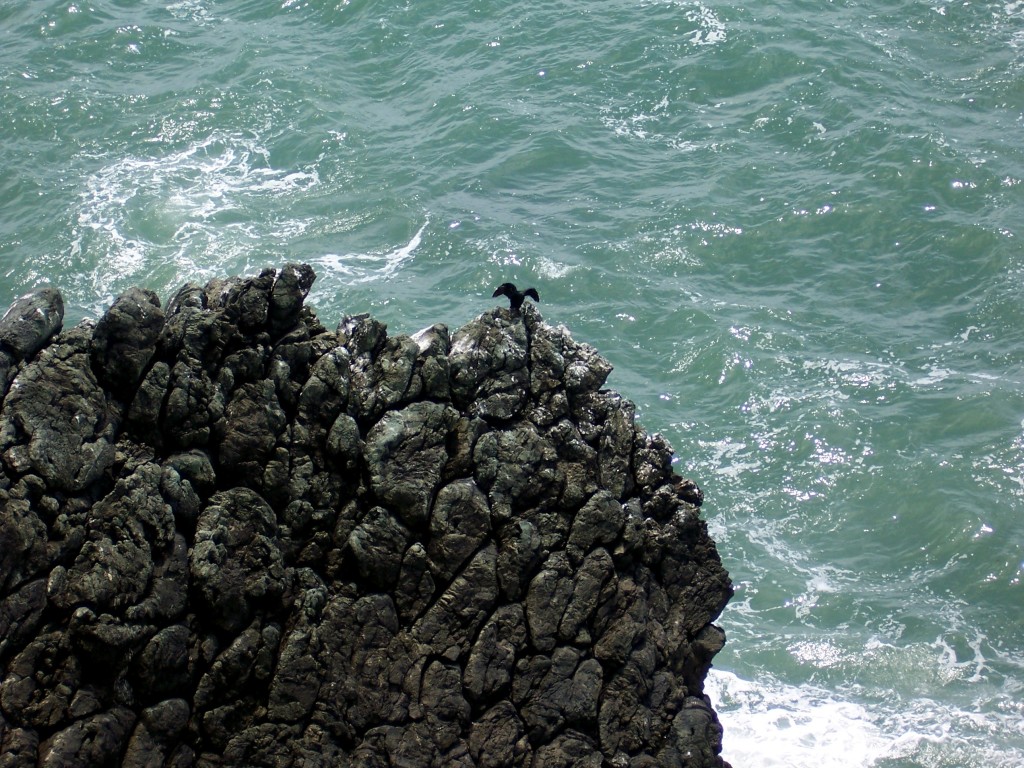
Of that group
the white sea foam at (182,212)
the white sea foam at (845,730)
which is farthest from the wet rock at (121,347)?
the white sea foam at (182,212)

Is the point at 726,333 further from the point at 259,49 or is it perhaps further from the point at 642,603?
the point at 259,49

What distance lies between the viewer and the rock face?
12.3 m

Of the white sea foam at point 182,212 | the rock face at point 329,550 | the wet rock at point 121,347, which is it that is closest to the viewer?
the rock face at point 329,550

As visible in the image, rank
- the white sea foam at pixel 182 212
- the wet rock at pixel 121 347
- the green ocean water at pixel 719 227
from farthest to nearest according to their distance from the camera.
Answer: the white sea foam at pixel 182 212 < the green ocean water at pixel 719 227 < the wet rock at pixel 121 347

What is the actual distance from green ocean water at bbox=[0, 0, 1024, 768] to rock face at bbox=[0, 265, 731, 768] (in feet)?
29.4

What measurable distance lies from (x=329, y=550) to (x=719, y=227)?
2476cm

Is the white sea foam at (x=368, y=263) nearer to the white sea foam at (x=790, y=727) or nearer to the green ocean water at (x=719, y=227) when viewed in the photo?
the green ocean water at (x=719, y=227)

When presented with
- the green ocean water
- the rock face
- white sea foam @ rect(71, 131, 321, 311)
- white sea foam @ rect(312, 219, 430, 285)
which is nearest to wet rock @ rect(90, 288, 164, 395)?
the rock face

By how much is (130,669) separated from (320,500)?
2.82 metres

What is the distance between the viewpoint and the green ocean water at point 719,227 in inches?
997

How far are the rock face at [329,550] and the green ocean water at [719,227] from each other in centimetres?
896

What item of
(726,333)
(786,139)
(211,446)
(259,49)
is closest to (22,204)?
(259,49)

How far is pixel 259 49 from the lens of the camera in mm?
45562

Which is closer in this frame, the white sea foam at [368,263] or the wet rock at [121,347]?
the wet rock at [121,347]
